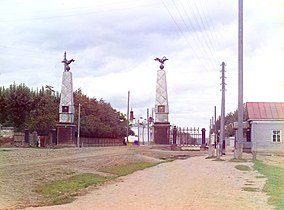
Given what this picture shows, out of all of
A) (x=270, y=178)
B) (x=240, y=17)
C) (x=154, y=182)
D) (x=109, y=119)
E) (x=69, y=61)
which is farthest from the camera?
(x=109, y=119)

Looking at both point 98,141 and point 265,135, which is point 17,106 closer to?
point 98,141

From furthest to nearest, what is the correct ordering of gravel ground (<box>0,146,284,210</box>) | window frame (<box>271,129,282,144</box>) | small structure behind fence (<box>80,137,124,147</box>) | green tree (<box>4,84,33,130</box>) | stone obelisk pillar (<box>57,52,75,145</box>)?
1. green tree (<box>4,84,33,130</box>)
2. small structure behind fence (<box>80,137,124,147</box>)
3. window frame (<box>271,129,282,144</box>)
4. stone obelisk pillar (<box>57,52,75,145</box>)
5. gravel ground (<box>0,146,284,210</box>)

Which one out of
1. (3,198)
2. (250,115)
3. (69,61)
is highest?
(69,61)

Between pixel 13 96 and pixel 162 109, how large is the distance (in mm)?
21040

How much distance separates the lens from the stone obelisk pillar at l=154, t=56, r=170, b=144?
52.9m

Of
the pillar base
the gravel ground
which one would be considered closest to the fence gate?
the pillar base

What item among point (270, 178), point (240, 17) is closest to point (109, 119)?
point (240, 17)

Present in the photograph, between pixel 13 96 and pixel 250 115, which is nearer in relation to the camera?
pixel 250 115

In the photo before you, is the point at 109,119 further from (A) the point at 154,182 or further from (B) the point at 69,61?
(A) the point at 154,182

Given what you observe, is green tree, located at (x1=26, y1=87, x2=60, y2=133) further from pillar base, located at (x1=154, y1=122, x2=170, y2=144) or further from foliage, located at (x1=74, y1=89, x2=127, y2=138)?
pillar base, located at (x1=154, y1=122, x2=170, y2=144)

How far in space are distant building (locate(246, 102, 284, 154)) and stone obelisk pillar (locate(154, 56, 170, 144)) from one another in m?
10.7

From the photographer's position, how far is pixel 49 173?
65.8 ft

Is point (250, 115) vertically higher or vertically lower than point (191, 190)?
higher

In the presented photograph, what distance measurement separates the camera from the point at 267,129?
192 feet
